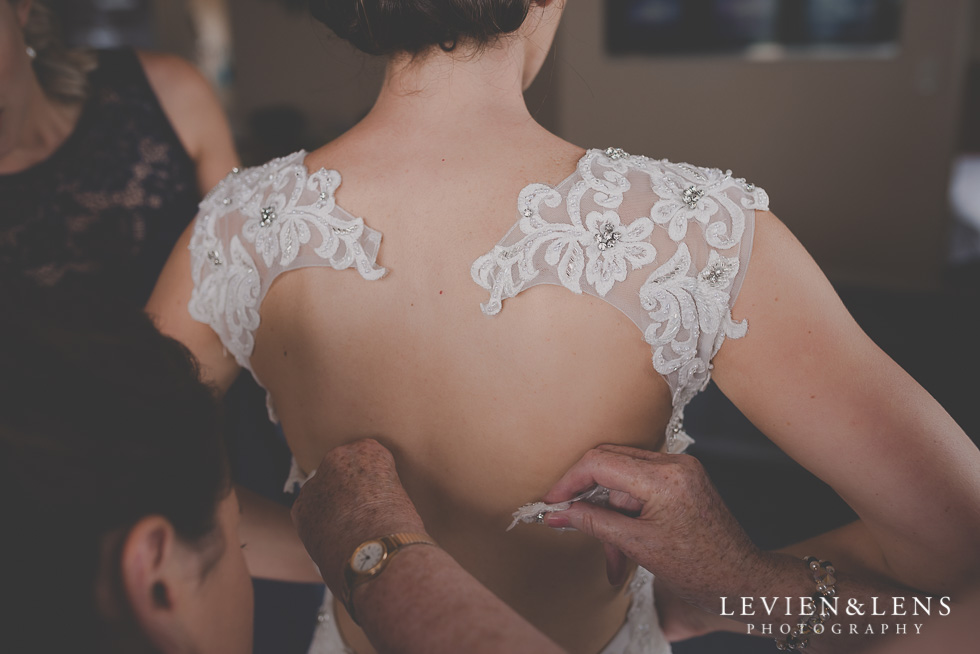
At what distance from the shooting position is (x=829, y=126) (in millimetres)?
4480

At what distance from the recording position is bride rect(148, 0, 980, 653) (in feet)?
2.31

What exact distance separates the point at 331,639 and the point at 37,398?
2.53 feet

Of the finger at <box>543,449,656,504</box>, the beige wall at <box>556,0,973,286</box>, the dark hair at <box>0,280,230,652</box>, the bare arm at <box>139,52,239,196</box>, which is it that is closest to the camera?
the dark hair at <box>0,280,230,652</box>

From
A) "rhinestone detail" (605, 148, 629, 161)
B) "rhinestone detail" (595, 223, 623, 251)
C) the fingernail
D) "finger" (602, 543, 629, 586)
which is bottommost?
"finger" (602, 543, 629, 586)

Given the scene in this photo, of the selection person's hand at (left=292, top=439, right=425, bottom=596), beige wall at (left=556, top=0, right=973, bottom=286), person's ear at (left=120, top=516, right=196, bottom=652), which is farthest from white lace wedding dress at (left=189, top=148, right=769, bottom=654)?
beige wall at (left=556, top=0, right=973, bottom=286)

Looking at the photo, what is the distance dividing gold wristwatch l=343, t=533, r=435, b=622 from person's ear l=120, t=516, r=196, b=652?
14 centimetres

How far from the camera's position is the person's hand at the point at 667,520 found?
76cm

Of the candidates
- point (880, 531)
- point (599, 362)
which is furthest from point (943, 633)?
point (599, 362)

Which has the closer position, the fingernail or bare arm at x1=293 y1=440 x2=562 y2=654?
bare arm at x1=293 y1=440 x2=562 y2=654

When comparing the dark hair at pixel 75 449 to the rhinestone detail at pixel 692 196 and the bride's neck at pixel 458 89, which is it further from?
the rhinestone detail at pixel 692 196

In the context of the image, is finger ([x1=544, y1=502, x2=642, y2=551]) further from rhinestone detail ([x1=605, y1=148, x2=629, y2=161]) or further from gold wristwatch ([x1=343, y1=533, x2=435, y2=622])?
rhinestone detail ([x1=605, y1=148, x2=629, y2=161])

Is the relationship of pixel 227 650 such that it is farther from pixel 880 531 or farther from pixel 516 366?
pixel 880 531

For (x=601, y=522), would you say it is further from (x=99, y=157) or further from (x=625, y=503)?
(x=99, y=157)

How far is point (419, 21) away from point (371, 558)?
1.77 feet
